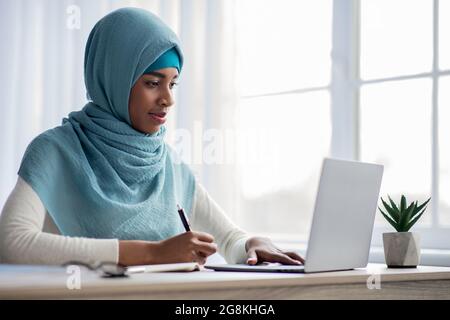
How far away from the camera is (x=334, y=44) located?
2773 mm

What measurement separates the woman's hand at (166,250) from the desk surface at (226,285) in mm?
63

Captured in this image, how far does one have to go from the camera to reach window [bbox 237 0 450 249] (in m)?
2.50

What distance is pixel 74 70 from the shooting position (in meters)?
2.89

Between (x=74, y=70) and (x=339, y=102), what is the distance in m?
1.01

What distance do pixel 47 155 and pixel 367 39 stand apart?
137 centimetres

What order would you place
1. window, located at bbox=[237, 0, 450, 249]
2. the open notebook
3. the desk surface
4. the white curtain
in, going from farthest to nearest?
the white curtain → window, located at bbox=[237, 0, 450, 249] → the open notebook → the desk surface

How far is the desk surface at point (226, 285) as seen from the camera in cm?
109

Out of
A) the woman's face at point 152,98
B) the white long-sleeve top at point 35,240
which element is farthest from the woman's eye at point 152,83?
the white long-sleeve top at point 35,240

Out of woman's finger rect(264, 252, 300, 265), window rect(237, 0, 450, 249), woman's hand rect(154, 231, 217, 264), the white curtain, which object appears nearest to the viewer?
woman's hand rect(154, 231, 217, 264)

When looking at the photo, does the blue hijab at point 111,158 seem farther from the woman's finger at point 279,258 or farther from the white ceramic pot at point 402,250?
the white ceramic pot at point 402,250

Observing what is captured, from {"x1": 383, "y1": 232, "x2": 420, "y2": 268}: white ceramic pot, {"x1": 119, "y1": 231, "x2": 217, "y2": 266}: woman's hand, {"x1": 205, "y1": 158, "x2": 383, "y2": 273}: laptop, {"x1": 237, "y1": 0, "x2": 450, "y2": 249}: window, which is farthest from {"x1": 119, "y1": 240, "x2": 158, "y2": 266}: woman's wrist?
{"x1": 237, "y1": 0, "x2": 450, "y2": 249}: window

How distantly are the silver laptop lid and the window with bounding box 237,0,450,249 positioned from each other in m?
0.87

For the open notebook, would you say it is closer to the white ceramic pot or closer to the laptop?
the laptop
